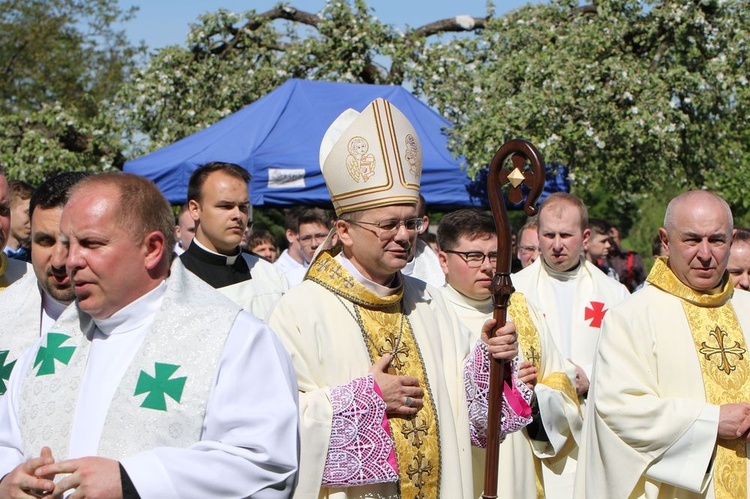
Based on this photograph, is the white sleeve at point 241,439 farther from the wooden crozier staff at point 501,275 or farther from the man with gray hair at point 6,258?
the man with gray hair at point 6,258

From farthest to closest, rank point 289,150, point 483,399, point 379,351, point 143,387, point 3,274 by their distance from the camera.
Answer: point 289,150, point 3,274, point 483,399, point 379,351, point 143,387

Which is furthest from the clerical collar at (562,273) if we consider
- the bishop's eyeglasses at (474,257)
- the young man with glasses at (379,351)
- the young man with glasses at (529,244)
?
the young man with glasses at (379,351)

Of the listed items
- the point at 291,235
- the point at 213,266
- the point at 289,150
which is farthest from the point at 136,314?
the point at 289,150

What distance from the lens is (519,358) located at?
5.62 metres

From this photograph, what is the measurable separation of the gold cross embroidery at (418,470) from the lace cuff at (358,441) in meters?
0.20

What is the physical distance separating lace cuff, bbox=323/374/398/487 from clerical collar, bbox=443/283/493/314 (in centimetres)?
176

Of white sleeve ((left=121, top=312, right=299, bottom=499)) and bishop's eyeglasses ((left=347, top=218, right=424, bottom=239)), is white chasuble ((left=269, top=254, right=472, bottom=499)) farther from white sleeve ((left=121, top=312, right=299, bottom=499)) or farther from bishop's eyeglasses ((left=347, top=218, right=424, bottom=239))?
white sleeve ((left=121, top=312, right=299, bottom=499))

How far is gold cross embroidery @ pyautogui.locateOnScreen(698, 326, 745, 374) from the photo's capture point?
5.29 metres

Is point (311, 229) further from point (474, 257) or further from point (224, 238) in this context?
point (474, 257)

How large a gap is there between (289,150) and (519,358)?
19.1ft

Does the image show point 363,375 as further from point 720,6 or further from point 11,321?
point 720,6

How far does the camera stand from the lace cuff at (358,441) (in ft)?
13.4

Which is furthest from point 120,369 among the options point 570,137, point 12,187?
point 570,137

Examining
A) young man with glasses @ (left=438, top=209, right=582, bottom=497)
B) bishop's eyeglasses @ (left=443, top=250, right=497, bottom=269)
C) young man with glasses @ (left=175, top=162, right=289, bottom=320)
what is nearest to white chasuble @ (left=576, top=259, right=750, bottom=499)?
young man with glasses @ (left=438, top=209, right=582, bottom=497)
